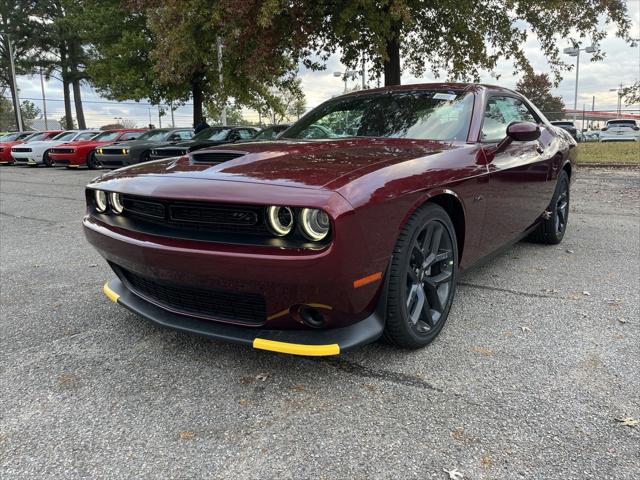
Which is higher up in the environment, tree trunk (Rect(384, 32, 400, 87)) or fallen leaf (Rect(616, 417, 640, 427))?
tree trunk (Rect(384, 32, 400, 87))

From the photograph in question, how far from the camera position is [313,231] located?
6.62 ft

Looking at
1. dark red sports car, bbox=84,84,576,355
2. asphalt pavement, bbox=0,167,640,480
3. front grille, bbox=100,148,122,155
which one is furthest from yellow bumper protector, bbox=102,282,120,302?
front grille, bbox=100,148,122,155

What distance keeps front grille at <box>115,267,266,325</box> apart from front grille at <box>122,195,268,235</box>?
27 centimetres

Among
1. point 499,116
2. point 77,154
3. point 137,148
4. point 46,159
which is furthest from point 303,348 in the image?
point 46,159

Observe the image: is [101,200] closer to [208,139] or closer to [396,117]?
[396,117]

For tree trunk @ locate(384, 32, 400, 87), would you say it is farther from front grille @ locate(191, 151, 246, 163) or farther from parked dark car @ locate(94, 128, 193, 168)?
front grille @ locate(191, 151, 246, 163)

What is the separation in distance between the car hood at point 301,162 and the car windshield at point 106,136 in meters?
16.4

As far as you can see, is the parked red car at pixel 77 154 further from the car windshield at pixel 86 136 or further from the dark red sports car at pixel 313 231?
the dark red sports car at pixel 313 231

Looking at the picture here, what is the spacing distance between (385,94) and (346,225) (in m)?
2.05

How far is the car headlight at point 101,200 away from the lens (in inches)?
109

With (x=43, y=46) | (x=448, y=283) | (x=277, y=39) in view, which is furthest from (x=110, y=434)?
(x=43, y=46)

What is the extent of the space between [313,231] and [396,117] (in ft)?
5.35

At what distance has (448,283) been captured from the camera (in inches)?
108

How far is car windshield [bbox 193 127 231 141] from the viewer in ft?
44.7
